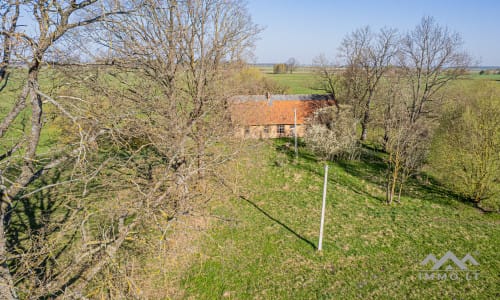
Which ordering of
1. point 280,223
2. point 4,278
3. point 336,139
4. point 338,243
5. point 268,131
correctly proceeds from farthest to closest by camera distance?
point 268,131, point 336,139, point 280,223, point 338,243, point 4,278

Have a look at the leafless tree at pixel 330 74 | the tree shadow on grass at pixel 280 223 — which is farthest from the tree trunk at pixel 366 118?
the tree shadow on grass at pixel 280 223

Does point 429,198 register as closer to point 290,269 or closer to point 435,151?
point 435,151

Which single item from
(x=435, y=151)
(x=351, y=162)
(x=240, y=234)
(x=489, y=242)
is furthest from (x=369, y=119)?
(x=240, y=234)

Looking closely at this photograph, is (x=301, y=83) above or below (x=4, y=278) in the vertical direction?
above

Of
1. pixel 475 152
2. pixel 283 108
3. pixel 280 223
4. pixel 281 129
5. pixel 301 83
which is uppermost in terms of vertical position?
pixel 301 83

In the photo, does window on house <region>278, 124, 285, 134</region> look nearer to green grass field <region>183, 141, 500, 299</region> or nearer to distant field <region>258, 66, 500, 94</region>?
distant field <region>258, 66, 500, 94</region>

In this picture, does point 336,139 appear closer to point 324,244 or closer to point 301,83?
point 324,244

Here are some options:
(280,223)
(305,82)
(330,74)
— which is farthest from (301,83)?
(280,223)

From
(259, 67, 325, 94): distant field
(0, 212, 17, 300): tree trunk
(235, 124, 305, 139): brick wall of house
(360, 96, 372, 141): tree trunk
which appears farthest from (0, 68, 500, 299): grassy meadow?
(259, 67, 325, 94): distant field

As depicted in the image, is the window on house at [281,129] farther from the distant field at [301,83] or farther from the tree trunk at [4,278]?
the tree trunk at [4,278]

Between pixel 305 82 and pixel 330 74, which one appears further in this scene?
pixel 305 82
